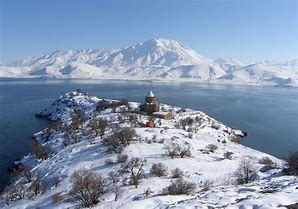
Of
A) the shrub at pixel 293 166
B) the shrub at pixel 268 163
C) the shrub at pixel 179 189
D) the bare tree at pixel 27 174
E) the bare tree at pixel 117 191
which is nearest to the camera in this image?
the shrub at pixel 179 189

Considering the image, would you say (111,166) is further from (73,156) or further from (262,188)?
(262,188)

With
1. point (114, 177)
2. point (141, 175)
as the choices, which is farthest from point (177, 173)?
point (114, 177)

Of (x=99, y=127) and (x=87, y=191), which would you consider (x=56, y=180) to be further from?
(x=99, y=127)

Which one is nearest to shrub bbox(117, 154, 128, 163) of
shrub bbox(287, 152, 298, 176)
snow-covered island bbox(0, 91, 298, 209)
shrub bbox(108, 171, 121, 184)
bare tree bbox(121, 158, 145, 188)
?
snow-covered island bbox(0, 91, 298, 209)

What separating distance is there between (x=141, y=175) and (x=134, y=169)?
1451 mm

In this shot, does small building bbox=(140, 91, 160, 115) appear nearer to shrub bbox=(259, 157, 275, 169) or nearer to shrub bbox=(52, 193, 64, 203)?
shrub bbox=(259, 157, 275, 169)

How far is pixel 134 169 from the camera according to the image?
3186cm

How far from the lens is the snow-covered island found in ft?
61.5

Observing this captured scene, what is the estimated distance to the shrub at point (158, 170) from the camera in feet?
101

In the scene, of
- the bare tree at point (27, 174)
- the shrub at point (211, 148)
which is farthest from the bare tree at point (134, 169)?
the shrub at point (211, 148)

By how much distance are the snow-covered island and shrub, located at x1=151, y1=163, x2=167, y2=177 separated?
9 centimetres

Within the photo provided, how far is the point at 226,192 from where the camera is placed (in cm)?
1862

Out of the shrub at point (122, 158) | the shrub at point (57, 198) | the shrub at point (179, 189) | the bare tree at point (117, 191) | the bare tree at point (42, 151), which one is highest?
the shrub at point (179, 189)

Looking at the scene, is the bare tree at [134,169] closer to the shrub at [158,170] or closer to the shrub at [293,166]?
the shrub at [158,170]
